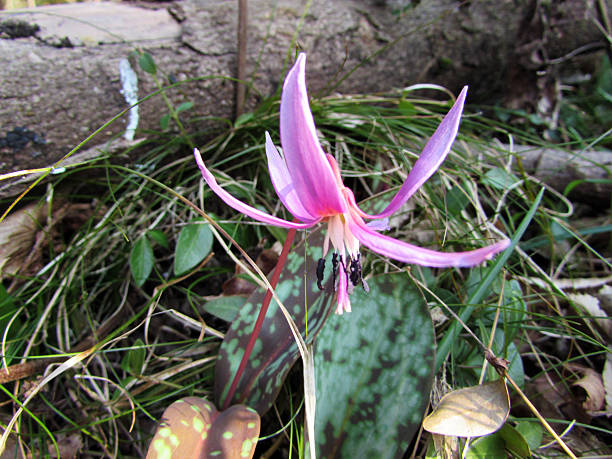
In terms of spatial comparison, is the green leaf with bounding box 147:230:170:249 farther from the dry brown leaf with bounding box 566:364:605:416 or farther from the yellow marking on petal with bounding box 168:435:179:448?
the dry brown leaf with bounding box 566:364:605:416

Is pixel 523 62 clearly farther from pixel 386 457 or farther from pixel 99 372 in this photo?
pixel 99 372

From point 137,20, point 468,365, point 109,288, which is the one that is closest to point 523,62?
point 468,365

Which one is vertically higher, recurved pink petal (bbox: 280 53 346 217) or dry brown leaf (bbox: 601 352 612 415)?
recurved pink petal (bbox: 280 53 346 217)

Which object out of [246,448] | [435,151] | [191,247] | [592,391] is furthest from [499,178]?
[246,448]

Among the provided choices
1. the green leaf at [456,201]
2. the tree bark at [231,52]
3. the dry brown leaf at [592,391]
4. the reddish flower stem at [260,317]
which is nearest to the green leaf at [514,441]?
the dry brown leaf at [592,391]

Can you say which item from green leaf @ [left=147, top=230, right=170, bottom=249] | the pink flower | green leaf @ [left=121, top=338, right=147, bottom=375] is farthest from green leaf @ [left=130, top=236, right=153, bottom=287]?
the pink flower

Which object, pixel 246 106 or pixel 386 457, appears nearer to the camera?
pixel 386 457
